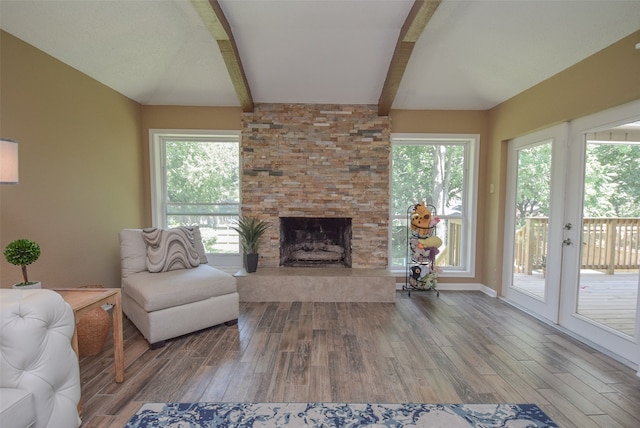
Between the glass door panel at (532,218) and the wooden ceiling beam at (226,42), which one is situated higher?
the wooden ceiling beam at (226,42)

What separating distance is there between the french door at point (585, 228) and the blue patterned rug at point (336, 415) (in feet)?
4.70

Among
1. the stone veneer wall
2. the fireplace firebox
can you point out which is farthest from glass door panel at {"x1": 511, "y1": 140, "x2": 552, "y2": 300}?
the fireplace firebox

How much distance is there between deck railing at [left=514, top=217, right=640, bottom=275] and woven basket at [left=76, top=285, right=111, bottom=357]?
4.34 metres

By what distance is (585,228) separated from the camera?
2709 millimetres

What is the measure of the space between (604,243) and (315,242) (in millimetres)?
3226

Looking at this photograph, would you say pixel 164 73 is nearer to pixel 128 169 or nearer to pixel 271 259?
pixel 128 169

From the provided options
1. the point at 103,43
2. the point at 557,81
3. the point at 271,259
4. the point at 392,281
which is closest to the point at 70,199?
the point at 103,43

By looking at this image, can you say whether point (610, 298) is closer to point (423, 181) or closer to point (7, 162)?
point (423, 181)

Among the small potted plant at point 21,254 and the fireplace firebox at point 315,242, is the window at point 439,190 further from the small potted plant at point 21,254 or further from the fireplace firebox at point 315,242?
the small potted plant at point 21,254

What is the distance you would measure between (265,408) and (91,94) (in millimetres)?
3502

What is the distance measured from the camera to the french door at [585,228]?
235 cm

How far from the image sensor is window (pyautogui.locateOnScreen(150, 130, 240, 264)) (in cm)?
409

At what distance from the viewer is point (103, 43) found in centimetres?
270

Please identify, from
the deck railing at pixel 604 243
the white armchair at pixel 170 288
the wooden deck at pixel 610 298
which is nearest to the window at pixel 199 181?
the white armchair at pixel 170 288
